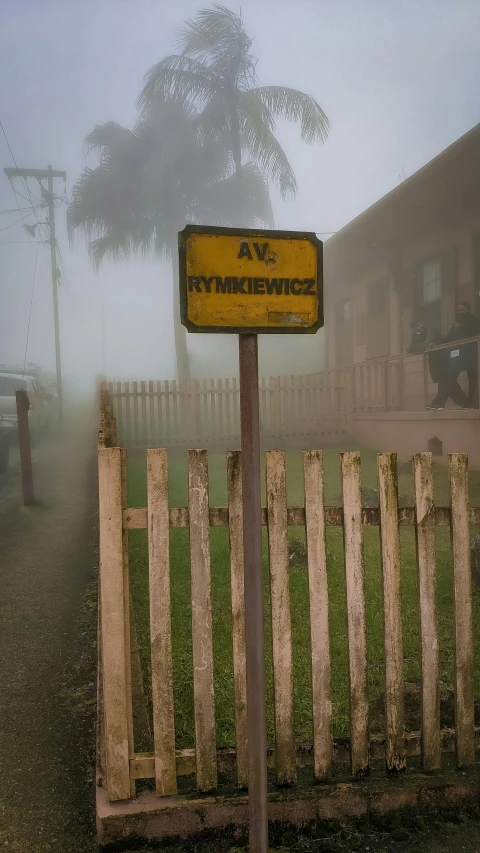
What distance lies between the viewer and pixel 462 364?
377 inches

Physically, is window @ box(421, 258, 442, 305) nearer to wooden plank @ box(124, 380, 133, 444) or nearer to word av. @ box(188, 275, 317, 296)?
wooden plank @ box(124, 380, 133, 444)

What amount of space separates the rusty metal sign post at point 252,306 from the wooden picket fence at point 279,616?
422 millimetres

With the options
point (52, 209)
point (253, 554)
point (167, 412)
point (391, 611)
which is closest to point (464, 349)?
point (167, 412)

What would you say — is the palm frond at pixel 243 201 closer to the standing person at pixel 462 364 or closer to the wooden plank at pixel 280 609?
the standing person at pixel 462 364

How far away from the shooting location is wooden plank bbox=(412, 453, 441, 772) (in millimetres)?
2277

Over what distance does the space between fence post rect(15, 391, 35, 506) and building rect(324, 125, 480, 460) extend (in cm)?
598

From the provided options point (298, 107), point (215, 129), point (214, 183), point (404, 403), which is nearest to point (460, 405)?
point (404, 403)

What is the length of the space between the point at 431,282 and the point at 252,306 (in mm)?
12329

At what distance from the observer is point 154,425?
45.2ft

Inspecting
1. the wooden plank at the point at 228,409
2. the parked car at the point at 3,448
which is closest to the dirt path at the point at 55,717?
the parked car at the point at 3,448

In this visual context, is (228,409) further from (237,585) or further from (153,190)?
(153,190)

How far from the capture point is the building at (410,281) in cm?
952

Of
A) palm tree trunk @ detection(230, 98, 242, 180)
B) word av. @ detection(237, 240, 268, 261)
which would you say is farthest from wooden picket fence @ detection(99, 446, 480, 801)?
palm tree trunk @ detection(230, 98, 242, 180)

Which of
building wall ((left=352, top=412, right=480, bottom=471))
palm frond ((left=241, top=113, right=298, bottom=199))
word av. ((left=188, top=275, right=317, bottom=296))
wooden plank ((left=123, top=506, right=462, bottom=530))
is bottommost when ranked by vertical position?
wooden plank ((left=123, top=506, right=462, bottom=530))
